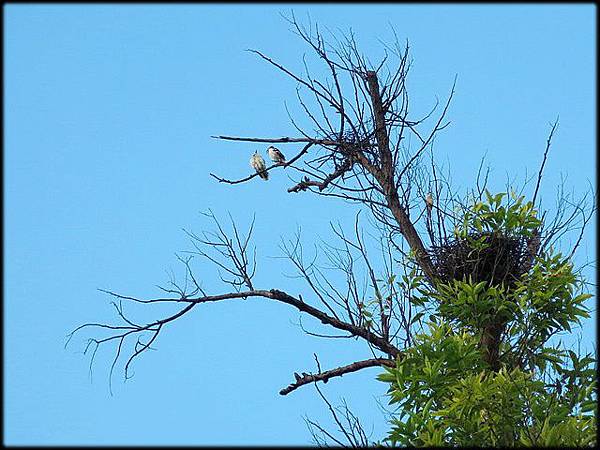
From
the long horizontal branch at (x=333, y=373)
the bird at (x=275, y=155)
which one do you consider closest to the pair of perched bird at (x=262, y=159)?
the bird at (x=275, y=155)

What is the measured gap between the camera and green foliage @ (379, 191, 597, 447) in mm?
6664

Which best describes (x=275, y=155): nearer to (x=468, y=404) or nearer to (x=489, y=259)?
(x=489, y=259)

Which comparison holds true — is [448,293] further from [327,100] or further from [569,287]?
[327,100]

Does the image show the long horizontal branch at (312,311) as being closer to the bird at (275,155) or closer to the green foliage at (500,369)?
the green foliage at (500,369)

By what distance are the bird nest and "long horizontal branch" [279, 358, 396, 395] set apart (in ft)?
2.37

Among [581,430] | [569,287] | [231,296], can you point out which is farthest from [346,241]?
[581,430]

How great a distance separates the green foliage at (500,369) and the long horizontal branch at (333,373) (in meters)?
0.47

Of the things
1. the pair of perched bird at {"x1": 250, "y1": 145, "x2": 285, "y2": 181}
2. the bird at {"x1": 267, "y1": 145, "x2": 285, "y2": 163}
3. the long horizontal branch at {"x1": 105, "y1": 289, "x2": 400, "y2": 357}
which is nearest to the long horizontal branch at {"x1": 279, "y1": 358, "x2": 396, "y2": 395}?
the long horizontal branch at {"x1": 105, "y1": 289, "x2": 400, "y2": 357}

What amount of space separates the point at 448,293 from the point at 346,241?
109cm

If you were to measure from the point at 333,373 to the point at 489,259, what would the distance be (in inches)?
50.9

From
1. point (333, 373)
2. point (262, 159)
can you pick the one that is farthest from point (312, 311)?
point (262, 159)

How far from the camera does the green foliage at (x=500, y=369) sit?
666 cm

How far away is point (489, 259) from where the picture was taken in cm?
775

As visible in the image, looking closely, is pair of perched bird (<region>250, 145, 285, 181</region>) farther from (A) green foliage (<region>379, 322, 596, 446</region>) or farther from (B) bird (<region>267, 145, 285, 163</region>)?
(A) green foliage (<region>379, 322, 596, 446</region>)
